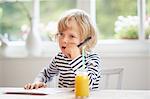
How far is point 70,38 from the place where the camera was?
1.68m

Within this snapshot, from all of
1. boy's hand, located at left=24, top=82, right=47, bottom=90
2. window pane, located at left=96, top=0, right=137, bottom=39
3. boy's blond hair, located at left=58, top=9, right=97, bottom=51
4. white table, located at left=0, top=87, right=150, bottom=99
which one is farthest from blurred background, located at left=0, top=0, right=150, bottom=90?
white table, located at left=0, top=87, right=150, bottom=99

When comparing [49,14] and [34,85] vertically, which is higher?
[49,14]

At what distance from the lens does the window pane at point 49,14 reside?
9.73 ft

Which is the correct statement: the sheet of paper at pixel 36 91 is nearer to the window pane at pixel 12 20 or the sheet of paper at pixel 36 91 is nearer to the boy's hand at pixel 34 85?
the boy's hand at pixel 34 85

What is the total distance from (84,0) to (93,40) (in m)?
1.12

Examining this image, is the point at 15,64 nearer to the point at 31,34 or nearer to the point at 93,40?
the point at 31,34

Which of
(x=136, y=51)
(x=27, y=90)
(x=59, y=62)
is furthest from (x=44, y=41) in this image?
(x=27, y=90)

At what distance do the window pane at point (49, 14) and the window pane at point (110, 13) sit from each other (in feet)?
1.10

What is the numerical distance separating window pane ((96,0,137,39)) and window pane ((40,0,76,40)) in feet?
1.10

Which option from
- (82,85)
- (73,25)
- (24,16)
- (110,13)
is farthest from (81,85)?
(24,16)

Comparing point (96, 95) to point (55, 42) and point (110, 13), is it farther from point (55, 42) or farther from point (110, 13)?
point (110, 13)

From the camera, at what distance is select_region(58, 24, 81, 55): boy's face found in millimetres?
1655

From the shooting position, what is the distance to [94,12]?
2.87 meters

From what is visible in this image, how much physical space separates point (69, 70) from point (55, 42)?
0.99 m
